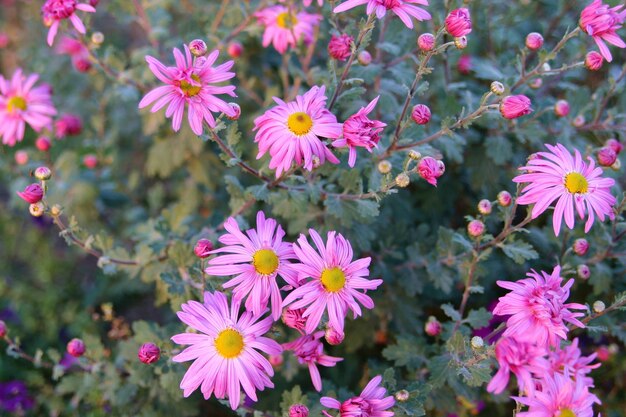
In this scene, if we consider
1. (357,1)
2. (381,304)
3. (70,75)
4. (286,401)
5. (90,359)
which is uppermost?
(70,75)

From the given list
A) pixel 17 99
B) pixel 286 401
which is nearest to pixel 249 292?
pixel 286 401

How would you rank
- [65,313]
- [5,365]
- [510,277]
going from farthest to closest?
[65,313], [5,365], [510,277]

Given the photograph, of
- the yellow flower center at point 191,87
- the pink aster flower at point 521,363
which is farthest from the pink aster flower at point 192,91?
the pink aster flower at point 521,363

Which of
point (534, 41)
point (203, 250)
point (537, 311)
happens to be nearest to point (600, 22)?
point (534, 41)

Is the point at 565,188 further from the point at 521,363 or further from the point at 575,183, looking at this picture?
→ the point at 521,363

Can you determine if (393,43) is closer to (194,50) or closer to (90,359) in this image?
(194,50)
